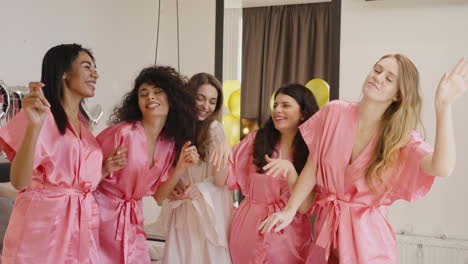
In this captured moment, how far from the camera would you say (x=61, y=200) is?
185cm

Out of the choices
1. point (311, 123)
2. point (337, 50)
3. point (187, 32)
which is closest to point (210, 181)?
point (311, 123)

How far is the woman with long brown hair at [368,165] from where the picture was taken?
188 centimetres

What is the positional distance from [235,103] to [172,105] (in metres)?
1.17

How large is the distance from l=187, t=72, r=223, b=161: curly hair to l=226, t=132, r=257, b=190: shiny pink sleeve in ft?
0.51

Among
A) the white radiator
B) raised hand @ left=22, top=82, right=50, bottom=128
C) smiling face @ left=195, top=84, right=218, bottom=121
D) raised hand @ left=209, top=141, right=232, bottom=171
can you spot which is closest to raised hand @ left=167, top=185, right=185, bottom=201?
raised hand @ left=209, top=141, right=232, bottom=171

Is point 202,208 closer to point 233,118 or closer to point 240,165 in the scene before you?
point 240,165

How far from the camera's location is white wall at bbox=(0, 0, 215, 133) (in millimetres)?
3092

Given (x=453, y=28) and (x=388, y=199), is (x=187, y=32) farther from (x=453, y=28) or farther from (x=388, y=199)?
(x=388, y=199)

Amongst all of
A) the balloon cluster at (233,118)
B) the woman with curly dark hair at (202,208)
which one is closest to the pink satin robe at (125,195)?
the woman with curly dark hair at (202,208)

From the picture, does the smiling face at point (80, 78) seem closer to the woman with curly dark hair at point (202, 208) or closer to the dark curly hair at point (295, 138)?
the woman with curly dark hair at point (202, 208)

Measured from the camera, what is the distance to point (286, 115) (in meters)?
2.35

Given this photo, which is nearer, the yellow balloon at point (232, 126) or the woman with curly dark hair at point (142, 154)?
the woman with curly dark hair at point (142, 154)

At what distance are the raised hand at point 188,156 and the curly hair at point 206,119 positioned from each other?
0.55 feet

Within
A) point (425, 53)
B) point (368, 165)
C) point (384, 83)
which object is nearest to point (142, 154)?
point (368, 165)
